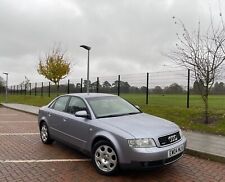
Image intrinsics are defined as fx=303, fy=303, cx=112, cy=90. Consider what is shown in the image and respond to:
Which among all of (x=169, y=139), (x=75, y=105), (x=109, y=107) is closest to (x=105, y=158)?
(x=169, y=139)

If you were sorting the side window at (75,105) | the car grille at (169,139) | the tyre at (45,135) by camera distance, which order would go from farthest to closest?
the tyre at (45,135), the side window at (75,105), the car grille at (169,139)

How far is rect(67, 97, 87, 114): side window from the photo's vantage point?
21.9 feet

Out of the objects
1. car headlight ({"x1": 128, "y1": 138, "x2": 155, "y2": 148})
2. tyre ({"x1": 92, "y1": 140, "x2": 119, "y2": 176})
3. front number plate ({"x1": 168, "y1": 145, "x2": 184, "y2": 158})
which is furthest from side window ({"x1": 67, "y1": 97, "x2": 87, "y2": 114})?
front number plate ({"x1": 168, "y1": 145, "x2": 184, "y2": 158})

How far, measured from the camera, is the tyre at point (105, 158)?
5341 mm

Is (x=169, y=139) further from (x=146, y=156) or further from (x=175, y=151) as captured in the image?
(x=146, y=156)

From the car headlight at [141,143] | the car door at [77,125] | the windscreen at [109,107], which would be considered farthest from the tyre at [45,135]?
the car headlight at [141,143]

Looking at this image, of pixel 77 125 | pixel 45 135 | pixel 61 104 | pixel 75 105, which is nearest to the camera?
pixel 77 125

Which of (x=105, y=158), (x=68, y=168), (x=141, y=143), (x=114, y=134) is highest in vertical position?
(x=114, y=134)

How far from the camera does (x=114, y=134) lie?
5.32 meters

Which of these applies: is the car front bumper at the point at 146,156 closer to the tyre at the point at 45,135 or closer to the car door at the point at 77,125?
the car door at the point at 77,125

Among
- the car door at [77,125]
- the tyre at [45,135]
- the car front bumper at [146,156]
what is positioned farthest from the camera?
the tyre at [45,135]

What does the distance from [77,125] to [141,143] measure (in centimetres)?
183

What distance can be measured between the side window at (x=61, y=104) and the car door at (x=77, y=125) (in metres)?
0.24

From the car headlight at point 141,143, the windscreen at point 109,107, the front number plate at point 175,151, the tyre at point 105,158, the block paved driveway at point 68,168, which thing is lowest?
the block paved driveway at point 68,168
